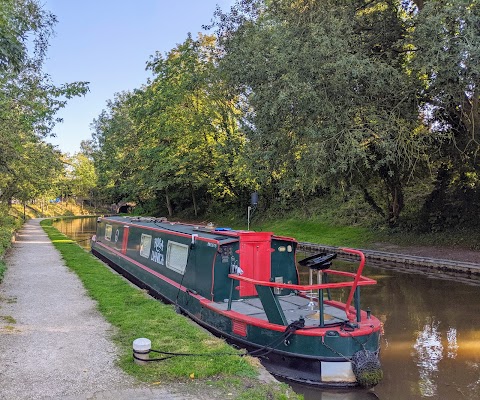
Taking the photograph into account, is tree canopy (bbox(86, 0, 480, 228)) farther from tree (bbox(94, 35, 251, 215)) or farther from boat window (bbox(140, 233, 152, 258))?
tree (bbox(94, 35, 251, 215))

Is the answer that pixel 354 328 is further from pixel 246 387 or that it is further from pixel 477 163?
pixel 477 163

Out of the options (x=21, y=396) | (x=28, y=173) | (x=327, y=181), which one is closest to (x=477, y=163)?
(x=327, y=181)

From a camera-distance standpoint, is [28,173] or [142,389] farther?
[28,173]

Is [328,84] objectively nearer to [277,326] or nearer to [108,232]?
[277,326]

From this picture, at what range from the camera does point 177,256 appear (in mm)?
8664

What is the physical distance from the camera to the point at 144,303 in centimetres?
764

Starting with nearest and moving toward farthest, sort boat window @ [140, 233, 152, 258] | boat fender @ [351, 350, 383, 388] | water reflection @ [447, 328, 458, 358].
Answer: boat fender @ [351, 350, 383, 388], water reflection @ [447, 328, 458, 358], boat window @ [140, 233, 152, 258]

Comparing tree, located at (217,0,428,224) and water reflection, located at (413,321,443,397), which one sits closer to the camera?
water reflection, located at (413,321,443,397)

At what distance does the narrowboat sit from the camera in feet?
17.5

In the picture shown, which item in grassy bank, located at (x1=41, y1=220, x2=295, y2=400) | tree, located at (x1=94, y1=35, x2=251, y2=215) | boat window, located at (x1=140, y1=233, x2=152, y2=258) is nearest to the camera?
grassy bank, located at (x1=41, y1=220, x2=295, y2=400)

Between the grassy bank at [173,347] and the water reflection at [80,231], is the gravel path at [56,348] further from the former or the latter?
the water reflection at [80,231]

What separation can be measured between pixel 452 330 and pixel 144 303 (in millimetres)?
5363

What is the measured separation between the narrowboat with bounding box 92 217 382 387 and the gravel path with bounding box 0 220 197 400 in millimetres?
1633

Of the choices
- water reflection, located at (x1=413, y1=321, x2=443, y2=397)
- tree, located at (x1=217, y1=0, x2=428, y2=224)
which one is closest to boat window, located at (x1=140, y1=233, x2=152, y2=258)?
tree, located at (x1=217, y1=0, x2=428, y2=224)
